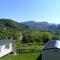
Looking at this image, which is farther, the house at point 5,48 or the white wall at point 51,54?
the house at point 5,48

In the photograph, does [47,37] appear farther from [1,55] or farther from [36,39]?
[1,55]

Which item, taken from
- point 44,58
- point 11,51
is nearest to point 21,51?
point 11,51

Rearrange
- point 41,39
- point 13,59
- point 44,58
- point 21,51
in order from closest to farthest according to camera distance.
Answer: point 44,58, point 13,59, point 21,51, point 41,39

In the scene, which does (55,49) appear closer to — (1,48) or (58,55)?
(58,55)

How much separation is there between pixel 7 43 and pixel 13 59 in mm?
6490

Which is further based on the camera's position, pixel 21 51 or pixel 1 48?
pixel 21 51

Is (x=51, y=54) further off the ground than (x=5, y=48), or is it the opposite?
(x=51, y=54)

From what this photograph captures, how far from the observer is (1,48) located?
26.2 m

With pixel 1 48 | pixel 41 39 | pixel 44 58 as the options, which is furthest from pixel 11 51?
pixel 41 39

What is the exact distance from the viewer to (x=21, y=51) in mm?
32375

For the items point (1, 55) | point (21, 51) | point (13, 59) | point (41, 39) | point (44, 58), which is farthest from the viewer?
point (41, 39)

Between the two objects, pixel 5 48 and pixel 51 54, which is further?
pixel 5 48

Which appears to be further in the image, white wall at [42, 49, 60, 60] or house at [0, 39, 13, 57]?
house at [0, 39, 13, 57]

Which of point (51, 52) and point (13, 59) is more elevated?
point (51, 52)
